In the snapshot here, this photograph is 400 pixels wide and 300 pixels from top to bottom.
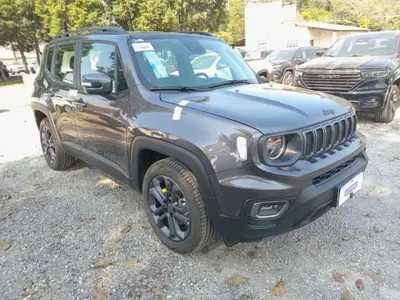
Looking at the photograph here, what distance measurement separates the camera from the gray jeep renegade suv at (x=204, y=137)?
223 cm

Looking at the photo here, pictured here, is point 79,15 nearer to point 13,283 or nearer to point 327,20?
point 13,283

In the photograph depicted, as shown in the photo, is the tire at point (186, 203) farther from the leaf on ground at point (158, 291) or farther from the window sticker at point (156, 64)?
the window sticker at point (156, 64)

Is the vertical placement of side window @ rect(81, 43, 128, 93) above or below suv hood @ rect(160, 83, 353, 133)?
above

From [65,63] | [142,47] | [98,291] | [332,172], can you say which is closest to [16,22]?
[65,63]

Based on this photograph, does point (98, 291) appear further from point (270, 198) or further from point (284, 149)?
point (284, 149)

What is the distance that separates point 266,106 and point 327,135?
51 centimetres

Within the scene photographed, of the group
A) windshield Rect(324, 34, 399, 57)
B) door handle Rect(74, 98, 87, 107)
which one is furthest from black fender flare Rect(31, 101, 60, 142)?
windshield Rect(324, 34, 399, 57)

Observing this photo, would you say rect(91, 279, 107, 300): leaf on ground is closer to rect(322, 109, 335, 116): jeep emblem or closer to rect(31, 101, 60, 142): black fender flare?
rect(322, 109, 335, 116): jeep emblem

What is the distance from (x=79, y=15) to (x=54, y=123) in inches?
509

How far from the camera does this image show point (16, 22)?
74.3 feet

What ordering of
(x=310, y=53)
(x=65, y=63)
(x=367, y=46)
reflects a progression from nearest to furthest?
1. (x=65, y=63)
2. (x=367, y=46)
3. (x=310, y=53)

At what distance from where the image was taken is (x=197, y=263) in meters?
2.76

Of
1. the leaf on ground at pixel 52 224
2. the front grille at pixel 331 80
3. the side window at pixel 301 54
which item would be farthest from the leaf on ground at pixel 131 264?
the side window at pixel 301 54

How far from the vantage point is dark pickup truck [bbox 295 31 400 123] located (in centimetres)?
620
